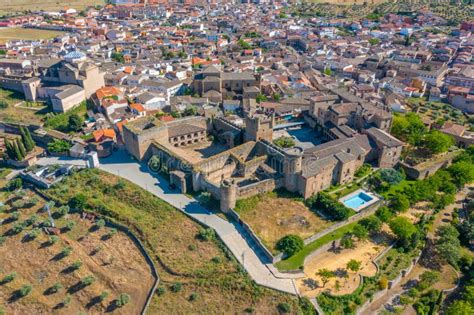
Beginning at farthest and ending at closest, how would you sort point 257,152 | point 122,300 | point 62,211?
point 257,152 < point 62,211 < point 122,300

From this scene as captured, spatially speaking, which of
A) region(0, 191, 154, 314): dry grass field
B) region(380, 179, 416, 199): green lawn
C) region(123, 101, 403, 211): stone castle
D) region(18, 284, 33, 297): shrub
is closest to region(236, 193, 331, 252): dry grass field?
region(123, 101, 403, 211): stone castle

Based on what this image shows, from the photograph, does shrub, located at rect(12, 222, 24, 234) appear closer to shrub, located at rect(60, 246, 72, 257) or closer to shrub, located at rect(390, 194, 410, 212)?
shrub, located at rect(60, 246, 72, 257)

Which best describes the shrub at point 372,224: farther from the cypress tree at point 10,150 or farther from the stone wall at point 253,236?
the cypress tree at point 10,150

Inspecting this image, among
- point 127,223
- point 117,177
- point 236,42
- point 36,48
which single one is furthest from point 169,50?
point 127,223

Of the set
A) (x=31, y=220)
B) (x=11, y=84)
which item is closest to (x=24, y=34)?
(x=11, y=84)

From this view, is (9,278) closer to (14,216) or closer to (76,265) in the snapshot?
(76,265)

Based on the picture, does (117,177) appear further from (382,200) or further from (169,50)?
(169,50)
